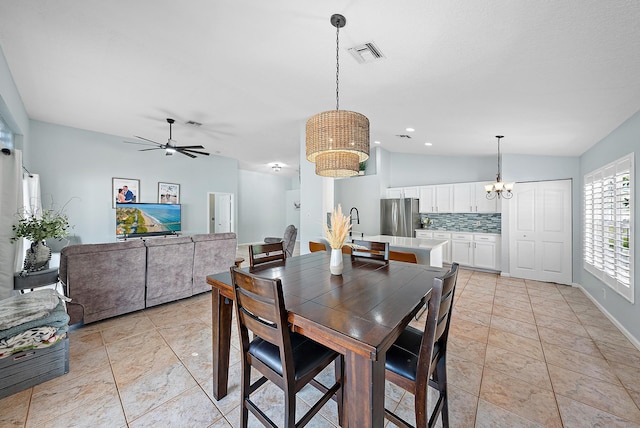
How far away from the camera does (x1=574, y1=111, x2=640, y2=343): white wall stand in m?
2.43

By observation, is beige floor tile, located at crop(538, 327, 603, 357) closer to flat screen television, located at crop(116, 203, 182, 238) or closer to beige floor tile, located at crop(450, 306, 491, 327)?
beige floor tile, located at crop(450, 306, 491, 327)

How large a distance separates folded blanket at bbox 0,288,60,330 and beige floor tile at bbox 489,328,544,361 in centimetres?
388

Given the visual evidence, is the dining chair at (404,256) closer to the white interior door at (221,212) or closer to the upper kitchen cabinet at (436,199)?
the upper kitchen cabinet at (436,199)

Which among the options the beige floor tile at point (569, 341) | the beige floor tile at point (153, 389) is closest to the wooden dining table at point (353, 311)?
the beige floor tile at point (153, 389)

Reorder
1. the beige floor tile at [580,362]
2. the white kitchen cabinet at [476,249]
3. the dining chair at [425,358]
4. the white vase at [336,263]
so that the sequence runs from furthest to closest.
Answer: the white kitchen cabinet at [476,249]
the beige floor tile at [580,362]
the white vase at [336,263]
the dining chair at [425,358]

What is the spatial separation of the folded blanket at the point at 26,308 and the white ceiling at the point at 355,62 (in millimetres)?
2294

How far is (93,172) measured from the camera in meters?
5.27

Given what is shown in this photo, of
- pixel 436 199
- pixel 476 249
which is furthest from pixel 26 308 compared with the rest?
pixel 476 249

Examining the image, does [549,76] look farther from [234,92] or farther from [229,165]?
[229,165]

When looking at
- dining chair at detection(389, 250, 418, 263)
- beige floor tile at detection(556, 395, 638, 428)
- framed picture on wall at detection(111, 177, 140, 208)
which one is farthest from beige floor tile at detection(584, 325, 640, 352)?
framed picture on wall at detection(111, 177, 140, 208)

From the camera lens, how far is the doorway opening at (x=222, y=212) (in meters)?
7.82

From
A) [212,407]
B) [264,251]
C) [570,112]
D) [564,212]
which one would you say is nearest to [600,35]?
[570,112]

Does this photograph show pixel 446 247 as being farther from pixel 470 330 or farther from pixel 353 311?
pixel 353 311

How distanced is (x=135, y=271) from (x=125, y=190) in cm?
371
